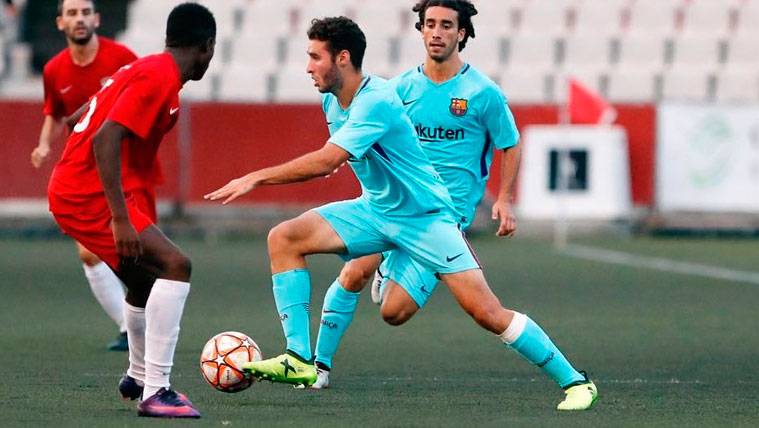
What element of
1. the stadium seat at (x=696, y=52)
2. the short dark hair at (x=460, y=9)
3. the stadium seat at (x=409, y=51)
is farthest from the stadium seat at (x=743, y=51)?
the short dark hair at (x=460, y=9)

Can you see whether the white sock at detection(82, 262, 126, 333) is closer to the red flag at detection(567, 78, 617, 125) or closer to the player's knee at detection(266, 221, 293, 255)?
the player's knee at detection(266, 221, 293, 255)

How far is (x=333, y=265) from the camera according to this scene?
17.9 metres

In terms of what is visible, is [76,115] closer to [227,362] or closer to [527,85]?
[227,362]

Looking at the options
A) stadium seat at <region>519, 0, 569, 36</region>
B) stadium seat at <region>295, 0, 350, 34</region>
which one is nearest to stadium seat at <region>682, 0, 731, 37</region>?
stadium seat at <region>519, 0, 569, 36</region>

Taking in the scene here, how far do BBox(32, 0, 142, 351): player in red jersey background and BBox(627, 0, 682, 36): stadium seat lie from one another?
15922 millimetres

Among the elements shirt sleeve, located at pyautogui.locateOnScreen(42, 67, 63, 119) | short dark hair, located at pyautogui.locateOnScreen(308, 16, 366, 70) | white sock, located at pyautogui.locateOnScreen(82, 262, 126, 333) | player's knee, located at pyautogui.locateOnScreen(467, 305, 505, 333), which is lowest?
white sock, located at pyautogui.locateOnScreen(82, 262, 126, 333)

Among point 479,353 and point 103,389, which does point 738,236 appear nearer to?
point 479,353

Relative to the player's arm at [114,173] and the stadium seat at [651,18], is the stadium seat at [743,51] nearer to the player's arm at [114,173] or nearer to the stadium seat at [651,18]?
the stadium seat at [651,18]

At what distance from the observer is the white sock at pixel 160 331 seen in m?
7.07

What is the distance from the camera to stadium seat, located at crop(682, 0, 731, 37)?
84.3 ft

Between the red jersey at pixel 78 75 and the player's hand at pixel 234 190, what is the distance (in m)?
4.12

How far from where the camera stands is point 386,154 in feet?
25.3

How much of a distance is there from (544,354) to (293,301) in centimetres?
124

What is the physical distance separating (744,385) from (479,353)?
211 centimetres
